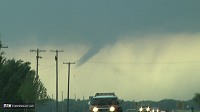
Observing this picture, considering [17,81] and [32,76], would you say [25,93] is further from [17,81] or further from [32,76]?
[17,81]

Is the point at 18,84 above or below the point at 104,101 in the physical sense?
above

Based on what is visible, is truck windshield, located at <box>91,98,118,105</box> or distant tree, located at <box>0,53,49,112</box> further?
distant tree, located at <box>0,53,49,112</box>

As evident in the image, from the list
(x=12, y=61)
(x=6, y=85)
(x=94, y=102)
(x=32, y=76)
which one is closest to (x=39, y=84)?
(x=32, y=76)

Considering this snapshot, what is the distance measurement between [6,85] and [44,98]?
8986mm

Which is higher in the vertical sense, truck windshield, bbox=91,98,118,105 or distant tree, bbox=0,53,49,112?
distant tree, bbox=0,53,49,112

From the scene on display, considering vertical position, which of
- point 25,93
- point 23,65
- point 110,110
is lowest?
point 110,110

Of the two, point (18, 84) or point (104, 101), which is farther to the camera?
point (18, 84)

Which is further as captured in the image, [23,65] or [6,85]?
[23,65]

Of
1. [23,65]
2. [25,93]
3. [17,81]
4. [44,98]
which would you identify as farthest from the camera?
[23,65]

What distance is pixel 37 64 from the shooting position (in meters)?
95.6

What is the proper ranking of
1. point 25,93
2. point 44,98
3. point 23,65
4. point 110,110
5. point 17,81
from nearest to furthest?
point 110,110 → point 25,93 → point 44,98 → point 17,81 → point 23,65

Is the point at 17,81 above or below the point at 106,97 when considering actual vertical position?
above

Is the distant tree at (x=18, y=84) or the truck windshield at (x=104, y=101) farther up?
the distant tree at (x=18, y=84)

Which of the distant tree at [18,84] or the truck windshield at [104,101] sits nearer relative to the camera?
the truck windshield at [104,101]
